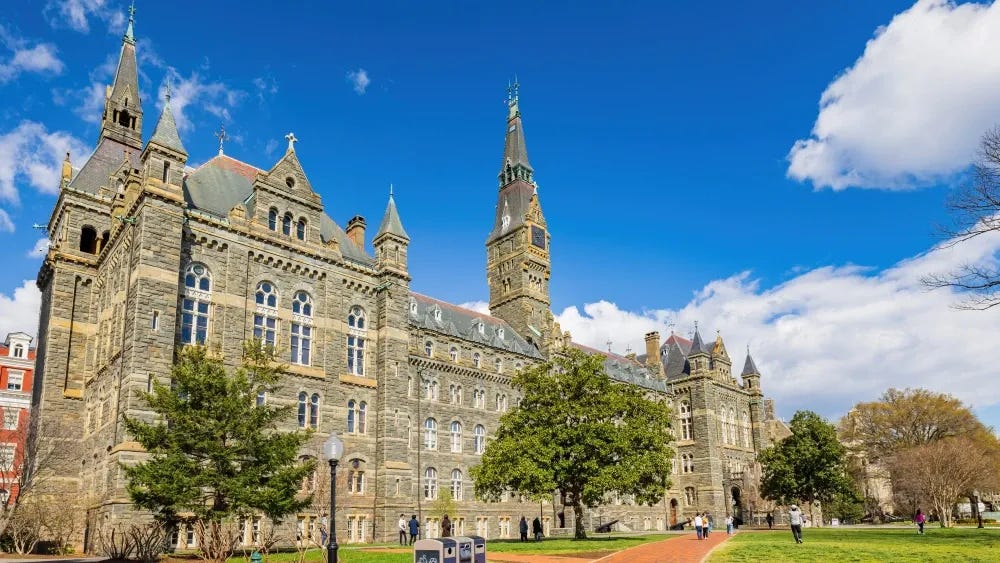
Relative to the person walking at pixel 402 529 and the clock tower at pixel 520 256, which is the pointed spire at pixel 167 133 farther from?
the clock tower at pixel 520 256

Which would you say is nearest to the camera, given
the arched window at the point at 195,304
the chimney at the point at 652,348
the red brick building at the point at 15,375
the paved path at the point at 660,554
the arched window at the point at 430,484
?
the paved path at the point at 660,554

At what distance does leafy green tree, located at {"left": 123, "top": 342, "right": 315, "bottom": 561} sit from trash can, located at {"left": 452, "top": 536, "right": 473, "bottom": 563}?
413 inches

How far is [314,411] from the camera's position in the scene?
3972 centimetres

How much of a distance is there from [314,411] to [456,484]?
16992 millimetres

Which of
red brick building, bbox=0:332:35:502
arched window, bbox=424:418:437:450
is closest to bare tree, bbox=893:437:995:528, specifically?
arched window, bbox=424:418:437:450

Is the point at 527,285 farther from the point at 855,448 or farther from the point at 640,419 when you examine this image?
the point at 855,448

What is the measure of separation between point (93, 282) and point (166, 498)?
21823 mm

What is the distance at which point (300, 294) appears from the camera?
40.9 m

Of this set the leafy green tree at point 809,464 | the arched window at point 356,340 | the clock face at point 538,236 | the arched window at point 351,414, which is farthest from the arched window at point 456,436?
the leafy green tree at point 809,464

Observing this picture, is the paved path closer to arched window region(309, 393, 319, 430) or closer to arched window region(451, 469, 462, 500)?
arched window region(309, 393, 319, 430)

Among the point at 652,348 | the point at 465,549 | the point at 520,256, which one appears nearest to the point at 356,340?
the point at 465,549

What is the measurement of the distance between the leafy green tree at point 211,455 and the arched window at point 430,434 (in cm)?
2624

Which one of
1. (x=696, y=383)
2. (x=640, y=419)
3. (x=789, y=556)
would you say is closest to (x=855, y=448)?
Answer: (x=696, y=383)

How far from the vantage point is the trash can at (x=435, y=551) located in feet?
50.1
